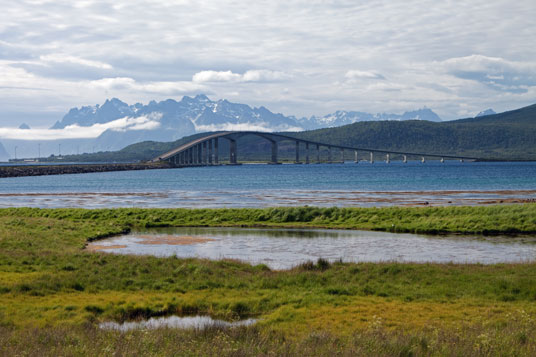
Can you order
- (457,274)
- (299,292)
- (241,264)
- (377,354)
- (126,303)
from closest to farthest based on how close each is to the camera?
(377,354)
(126,303)
(299,292)
(457,274)
(241,264)

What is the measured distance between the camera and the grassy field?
11477 millimetres

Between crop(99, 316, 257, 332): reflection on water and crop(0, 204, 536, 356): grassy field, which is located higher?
crop(0, 204, 536, 356): grassy field

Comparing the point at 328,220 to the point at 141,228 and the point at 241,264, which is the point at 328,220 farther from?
the point at 241,264

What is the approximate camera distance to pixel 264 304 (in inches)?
707

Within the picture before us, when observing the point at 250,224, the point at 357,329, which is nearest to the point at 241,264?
the point at 357,329

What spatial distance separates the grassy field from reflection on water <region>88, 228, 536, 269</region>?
450 centimetres

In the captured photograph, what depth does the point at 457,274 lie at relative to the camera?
859 inches

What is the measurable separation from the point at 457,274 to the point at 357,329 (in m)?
8.84

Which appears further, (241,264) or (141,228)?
(141,228)

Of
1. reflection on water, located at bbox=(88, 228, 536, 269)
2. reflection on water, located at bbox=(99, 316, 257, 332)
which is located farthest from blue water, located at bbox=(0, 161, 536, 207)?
reflection on water, located at bbox=(99, 316, 257, 332)

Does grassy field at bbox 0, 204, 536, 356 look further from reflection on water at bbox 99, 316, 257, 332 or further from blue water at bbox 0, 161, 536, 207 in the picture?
blue water at bbox 0, 161, 536, 207

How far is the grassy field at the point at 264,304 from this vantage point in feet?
37.7

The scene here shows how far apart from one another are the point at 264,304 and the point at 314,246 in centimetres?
1599

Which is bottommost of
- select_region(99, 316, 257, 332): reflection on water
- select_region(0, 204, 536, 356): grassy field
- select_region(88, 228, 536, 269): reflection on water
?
select_region(88, 228, 536, 269): reflection on water
